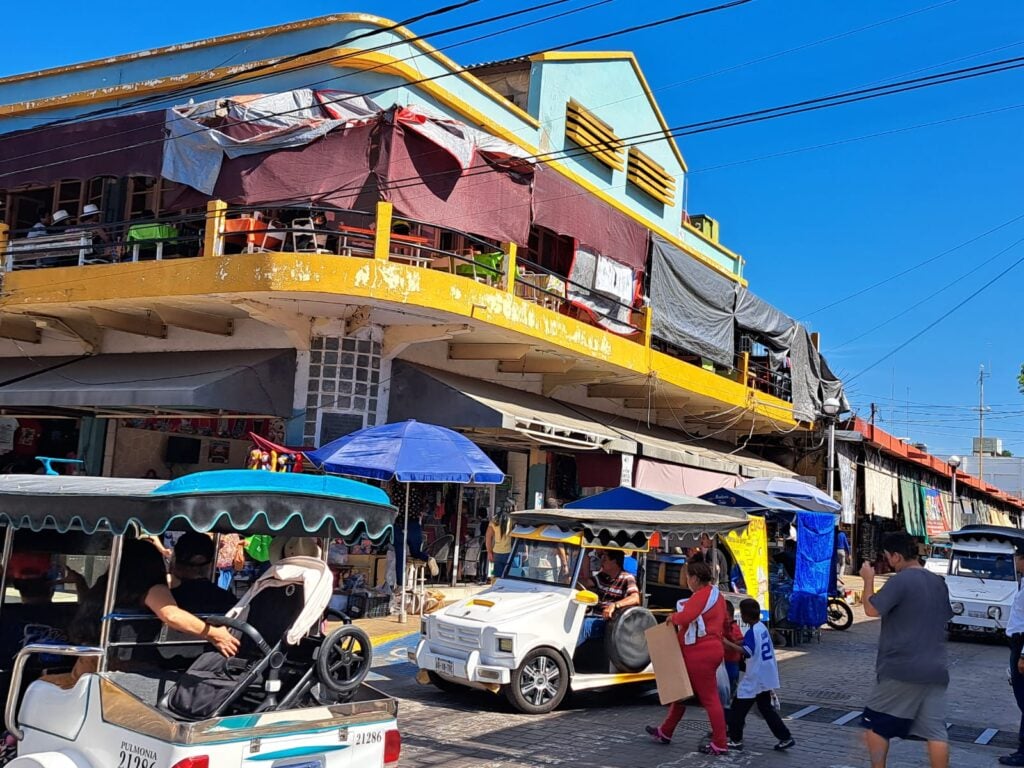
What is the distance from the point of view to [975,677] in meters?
13.2

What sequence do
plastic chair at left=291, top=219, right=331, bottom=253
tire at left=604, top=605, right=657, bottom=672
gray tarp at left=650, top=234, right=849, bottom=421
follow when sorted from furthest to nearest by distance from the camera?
1. gray tarp at left=650, top=234, right=849, bottom=421
2. plastic chair at left=291, top=219, right=331, bottom=253
3. tire at left=604, top=605, right=657, bottom=672

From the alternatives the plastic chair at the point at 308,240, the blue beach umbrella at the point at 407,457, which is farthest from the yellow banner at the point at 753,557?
the plastic chair at the point at 308,240

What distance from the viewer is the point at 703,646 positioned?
791 centimetres

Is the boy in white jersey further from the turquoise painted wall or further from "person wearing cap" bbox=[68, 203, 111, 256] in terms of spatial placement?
"person wearing cap" bbox=[68, 203, 111, 256]

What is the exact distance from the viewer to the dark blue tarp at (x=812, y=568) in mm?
15859

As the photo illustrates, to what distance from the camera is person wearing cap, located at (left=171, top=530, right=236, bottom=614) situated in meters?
5.82

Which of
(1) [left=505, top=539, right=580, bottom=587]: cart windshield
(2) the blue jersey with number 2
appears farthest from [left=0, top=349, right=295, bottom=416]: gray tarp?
(2) the blue jersey with number 2

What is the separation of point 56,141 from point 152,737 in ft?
45.6

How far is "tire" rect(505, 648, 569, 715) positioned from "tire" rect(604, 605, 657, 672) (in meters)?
0.57

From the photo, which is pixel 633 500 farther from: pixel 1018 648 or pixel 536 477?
pixel 536 477

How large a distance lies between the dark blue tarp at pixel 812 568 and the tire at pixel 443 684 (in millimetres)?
7754

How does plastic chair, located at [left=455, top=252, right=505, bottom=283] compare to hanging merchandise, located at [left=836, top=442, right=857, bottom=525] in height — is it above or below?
above

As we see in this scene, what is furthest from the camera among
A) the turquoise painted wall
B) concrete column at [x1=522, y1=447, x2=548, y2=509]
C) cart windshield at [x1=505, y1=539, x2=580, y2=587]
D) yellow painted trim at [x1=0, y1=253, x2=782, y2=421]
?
concrete column at [x1=522, y1=447, x2=548, y2=509]

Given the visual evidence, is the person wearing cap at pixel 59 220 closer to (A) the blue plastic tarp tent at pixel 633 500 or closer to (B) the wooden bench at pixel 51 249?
(B) the wooden bench at pixel 51 249
